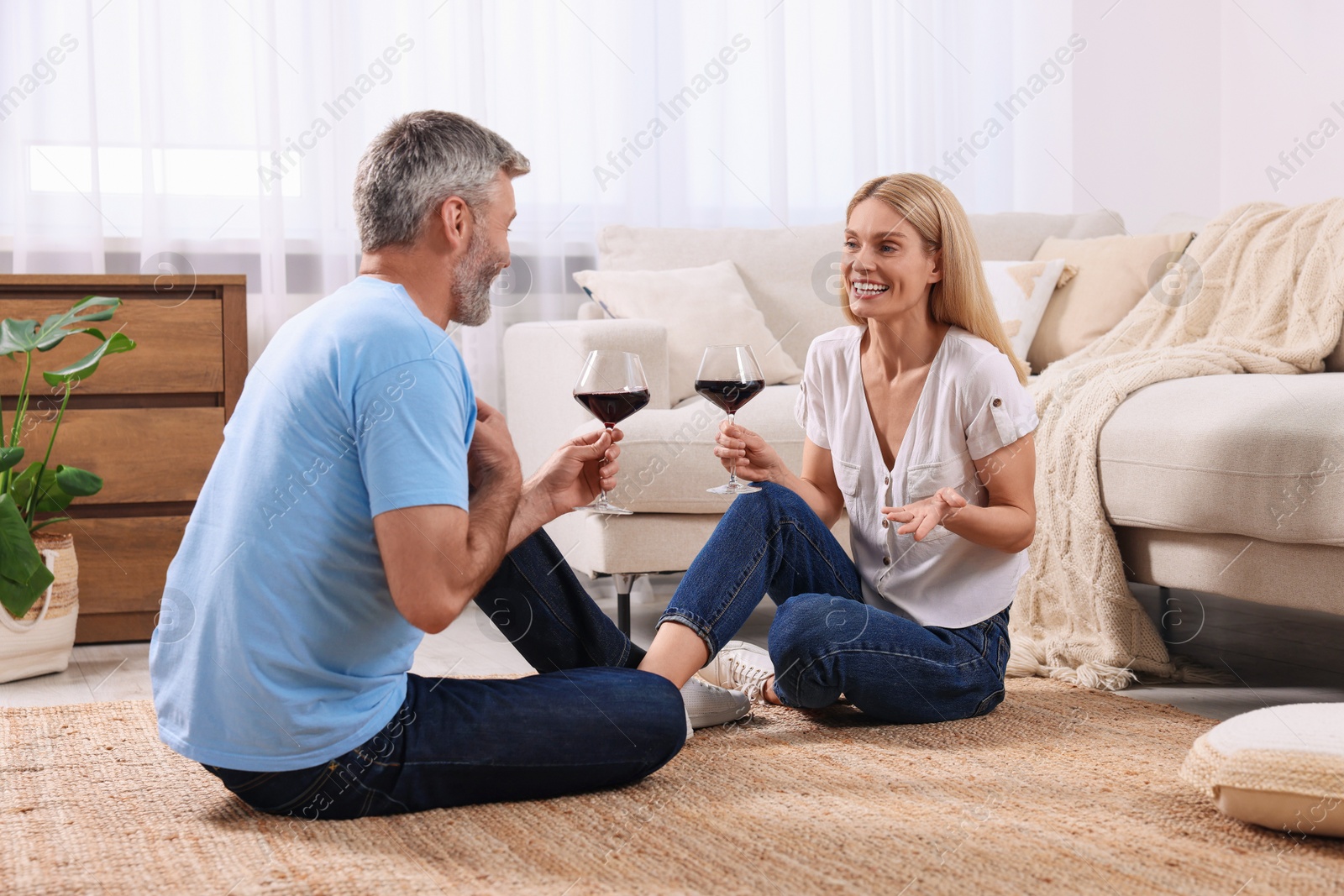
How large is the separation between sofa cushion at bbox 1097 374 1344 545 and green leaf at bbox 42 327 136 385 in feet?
5.96

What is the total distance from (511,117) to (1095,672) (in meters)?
2.20

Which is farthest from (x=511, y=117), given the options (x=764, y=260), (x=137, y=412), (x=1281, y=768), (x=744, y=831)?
(x=1281, y=768)

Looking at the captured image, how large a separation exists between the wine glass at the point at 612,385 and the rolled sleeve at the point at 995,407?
1.53 feet

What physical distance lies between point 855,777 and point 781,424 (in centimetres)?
102

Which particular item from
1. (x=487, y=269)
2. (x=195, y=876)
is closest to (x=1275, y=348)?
(x=487, y=269)

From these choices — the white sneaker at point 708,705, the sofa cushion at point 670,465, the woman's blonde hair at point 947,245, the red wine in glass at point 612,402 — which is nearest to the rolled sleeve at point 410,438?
the red wine in glass at point 612,402

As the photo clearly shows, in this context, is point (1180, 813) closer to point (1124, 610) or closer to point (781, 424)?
point (1124, 610)

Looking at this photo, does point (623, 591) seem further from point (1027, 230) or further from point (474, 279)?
point (1027, 230)

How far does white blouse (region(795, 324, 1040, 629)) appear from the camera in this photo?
172 centimetres

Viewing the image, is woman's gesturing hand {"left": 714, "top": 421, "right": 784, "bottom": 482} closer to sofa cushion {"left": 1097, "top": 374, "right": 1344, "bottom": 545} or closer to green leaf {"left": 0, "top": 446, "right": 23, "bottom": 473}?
sofa cushion {"left": 1097, "top": 374, "right": 1344, "bottom": 545}

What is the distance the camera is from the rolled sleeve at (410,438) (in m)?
1.15

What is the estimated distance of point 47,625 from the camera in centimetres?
231

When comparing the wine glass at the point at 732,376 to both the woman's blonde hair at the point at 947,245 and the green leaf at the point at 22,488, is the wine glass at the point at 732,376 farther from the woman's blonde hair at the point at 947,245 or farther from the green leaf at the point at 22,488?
the green leaf at the point at 22,488

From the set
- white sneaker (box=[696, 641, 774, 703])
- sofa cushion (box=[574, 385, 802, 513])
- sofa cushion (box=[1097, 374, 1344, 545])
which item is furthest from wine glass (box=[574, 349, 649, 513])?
sofa cushion (box=[1097, 374, 1344, 545])
